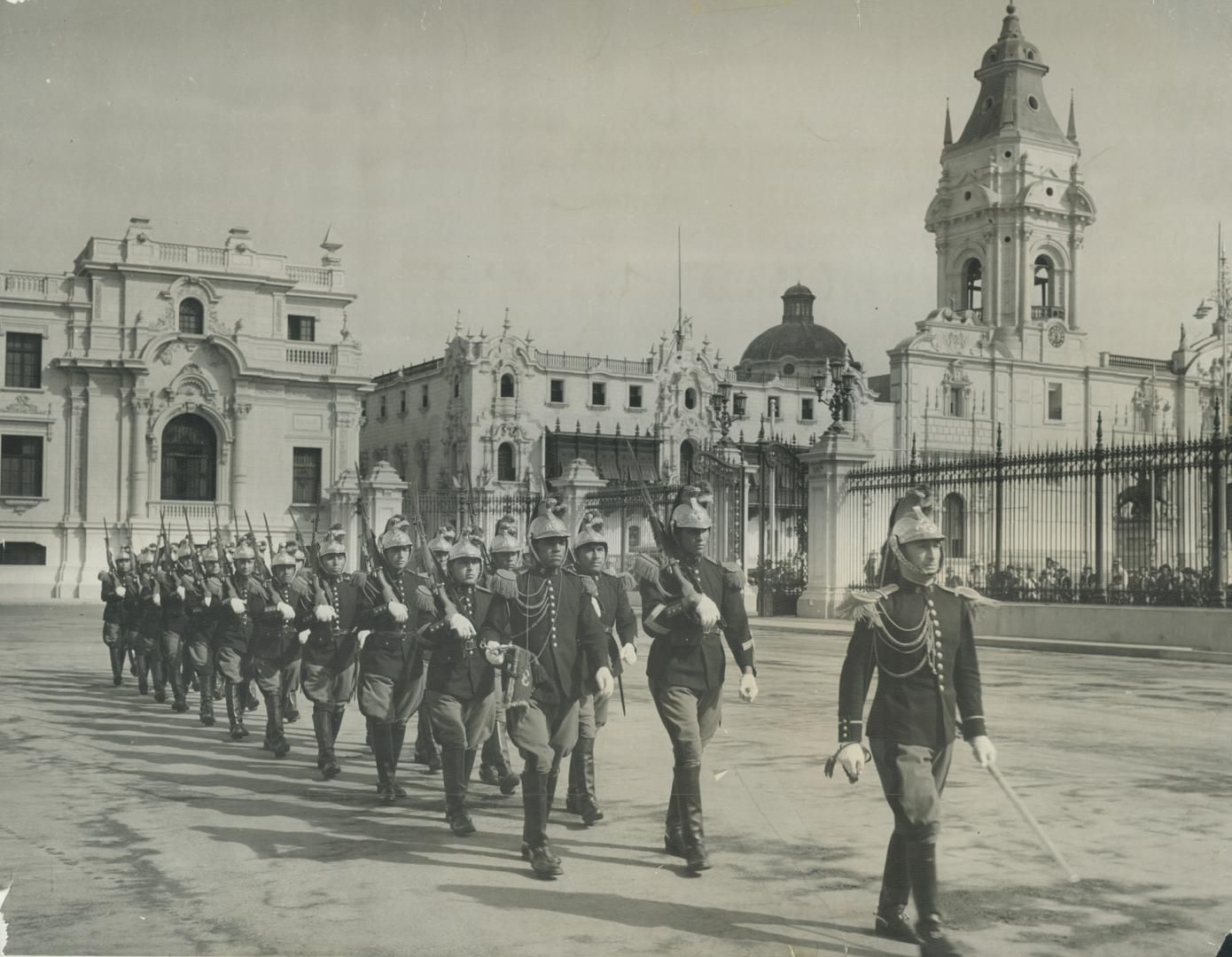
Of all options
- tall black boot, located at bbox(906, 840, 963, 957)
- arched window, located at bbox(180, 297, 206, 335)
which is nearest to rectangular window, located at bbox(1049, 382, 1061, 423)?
arched window, located at bbox(180, 297, 206, 335)

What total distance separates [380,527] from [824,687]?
19.6 metres

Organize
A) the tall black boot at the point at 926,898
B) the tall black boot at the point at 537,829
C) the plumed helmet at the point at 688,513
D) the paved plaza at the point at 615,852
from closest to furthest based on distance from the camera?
the tall black boot at the point at 926,898
the paved plaza at the point at 615,852
the tall black boot at the point at 537,829
the plumed helmet at the point at 688,513

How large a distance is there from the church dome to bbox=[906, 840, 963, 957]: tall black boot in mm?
70974

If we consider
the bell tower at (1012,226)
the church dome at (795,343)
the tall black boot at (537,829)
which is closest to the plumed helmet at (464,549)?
the tall black boot at (537,829)

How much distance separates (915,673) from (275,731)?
6.71m

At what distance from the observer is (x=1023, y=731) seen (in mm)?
11125

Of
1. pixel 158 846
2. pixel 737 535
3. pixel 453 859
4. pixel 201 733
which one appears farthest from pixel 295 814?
pixel 737 535

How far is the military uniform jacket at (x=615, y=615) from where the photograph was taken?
8.39 meters

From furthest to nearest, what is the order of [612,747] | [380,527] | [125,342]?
[125,342] → [380,527] → [612,747]

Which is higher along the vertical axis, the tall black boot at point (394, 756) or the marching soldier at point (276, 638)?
the marching soldier at point (276, 638)

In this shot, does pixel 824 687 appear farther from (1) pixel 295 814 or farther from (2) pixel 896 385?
(2) pixel 896 385

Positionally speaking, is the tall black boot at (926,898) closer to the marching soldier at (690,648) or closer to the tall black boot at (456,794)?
the marching soldier at (690,648)

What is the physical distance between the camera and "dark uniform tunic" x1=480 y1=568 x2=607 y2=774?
24.3 feet

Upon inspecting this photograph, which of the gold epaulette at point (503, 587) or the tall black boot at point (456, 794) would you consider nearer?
the tall black boot at point (456, 794)
